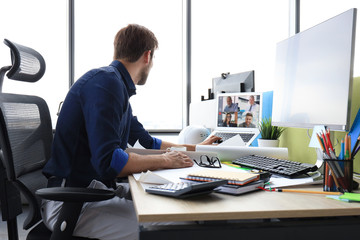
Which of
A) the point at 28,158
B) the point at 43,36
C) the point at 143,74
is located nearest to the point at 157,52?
the point at 43,36

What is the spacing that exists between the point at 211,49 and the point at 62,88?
1666mm

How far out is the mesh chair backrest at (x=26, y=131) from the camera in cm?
119

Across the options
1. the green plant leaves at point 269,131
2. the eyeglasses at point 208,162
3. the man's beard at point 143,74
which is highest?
the man's beard at point 143,74

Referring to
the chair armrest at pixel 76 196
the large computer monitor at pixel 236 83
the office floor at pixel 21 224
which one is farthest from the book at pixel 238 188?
the office floor at pixel 21 224

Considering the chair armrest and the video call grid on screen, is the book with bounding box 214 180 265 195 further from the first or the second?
the video call grid on screen

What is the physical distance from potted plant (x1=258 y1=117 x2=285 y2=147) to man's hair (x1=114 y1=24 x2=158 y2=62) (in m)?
0.69

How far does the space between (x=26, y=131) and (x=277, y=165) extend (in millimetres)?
931

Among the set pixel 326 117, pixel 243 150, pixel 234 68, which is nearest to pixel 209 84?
pixel 234 68

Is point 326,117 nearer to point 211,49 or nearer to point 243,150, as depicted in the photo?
point 243,150

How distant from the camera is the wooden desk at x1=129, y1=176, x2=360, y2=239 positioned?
69 centimetres

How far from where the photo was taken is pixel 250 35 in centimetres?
375

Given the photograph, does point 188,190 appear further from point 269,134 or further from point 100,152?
point 269,134

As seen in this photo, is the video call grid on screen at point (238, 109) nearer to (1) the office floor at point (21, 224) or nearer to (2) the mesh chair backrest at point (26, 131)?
(2) the mesh chair backrest at point (26, 131)

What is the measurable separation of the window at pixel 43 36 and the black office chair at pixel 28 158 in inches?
85.0
